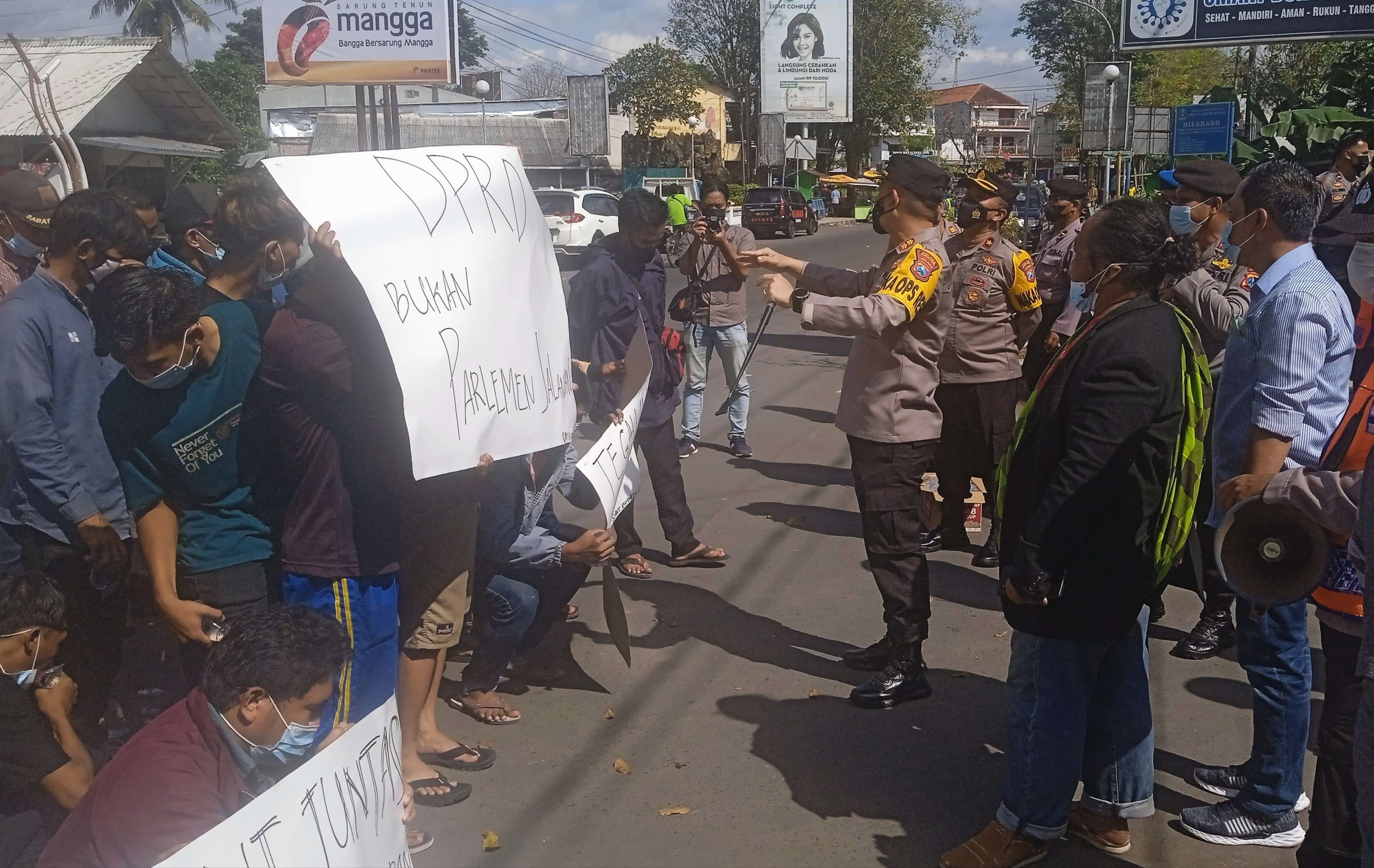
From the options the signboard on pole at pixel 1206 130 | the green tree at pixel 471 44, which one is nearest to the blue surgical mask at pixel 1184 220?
the signboard on pole at pixel 1206 130

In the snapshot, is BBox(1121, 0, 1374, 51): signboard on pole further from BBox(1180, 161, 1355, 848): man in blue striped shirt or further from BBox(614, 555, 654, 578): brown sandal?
BBox(1180, 161, 1355, 848): man in blue striped shirt

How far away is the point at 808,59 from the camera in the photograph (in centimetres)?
5212

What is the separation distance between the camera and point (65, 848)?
2271 mm

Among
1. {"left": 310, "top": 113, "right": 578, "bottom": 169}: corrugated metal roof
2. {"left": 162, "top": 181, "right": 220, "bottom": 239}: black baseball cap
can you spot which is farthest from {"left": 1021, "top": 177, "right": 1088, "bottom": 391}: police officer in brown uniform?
{"left": 310, "top": 113, "right": 578, "bottom": 169}: corrugated metal roof

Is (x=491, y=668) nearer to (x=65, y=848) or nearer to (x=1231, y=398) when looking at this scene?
(x=65, y=848)

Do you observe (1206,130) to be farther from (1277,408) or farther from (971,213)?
(1277,408)

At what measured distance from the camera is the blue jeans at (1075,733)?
3236mm

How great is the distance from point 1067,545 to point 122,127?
13.8m

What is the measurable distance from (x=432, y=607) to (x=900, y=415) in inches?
71.9

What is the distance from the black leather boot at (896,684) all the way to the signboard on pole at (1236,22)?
17378 mm

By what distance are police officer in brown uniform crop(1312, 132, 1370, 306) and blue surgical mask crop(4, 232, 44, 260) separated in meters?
4.55

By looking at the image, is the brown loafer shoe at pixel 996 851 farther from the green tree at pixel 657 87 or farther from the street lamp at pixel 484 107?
the green tree at pixel 657 87

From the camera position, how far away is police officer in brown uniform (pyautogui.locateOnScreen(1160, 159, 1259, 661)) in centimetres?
477

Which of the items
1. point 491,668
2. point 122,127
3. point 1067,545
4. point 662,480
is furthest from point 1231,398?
point 122,127
